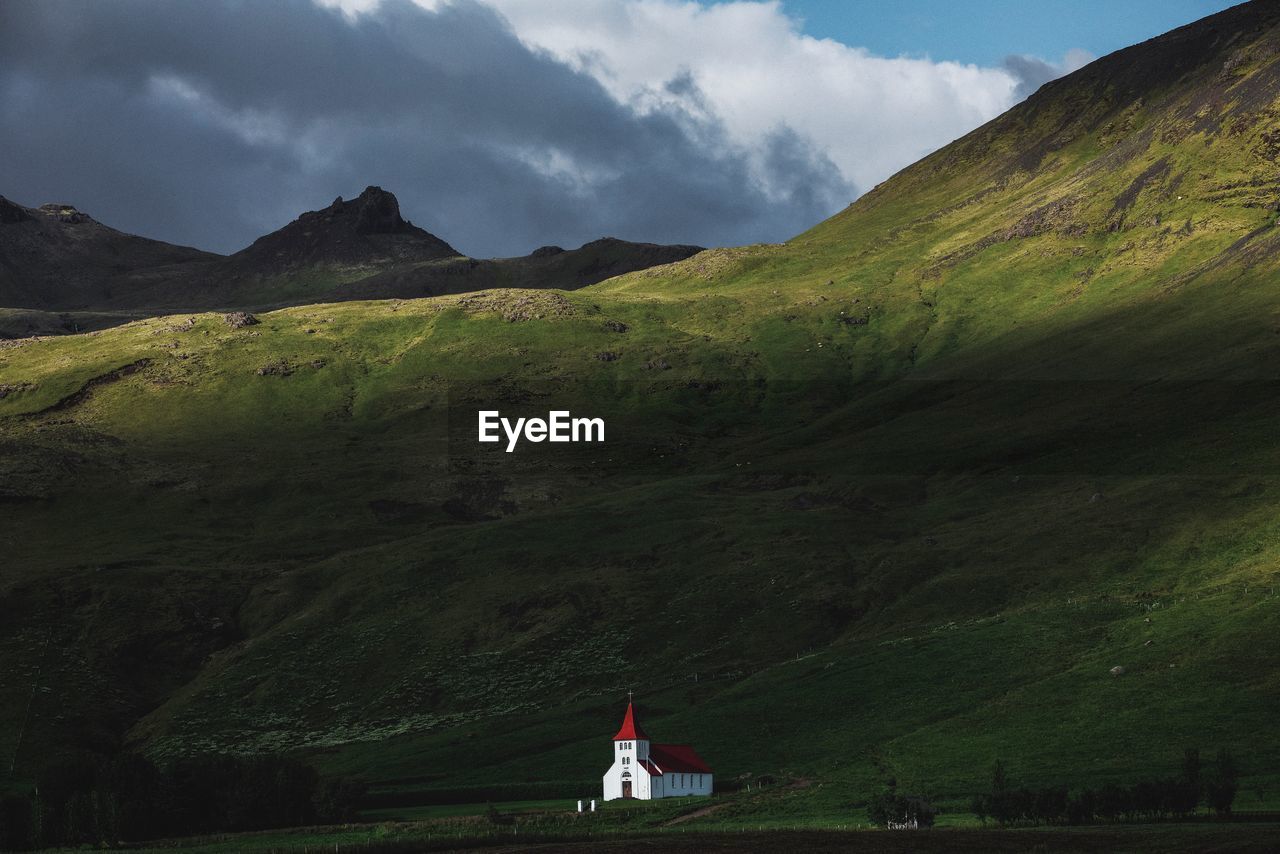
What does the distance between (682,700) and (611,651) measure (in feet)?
78.1

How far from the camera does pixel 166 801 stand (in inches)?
4387

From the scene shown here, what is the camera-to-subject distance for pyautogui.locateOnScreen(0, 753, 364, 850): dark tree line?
105 meters

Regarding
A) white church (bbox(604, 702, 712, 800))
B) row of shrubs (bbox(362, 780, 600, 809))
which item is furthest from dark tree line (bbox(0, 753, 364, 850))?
white church (bbox(604, 702, 712, 800))

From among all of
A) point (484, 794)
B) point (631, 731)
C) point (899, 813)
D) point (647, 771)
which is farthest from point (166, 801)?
point (899, 813)

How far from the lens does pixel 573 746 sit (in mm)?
139875

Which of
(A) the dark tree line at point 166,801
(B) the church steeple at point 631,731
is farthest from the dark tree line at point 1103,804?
(A) the dark tree line at point 166,801

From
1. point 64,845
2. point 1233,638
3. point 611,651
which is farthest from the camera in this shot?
point 611,651

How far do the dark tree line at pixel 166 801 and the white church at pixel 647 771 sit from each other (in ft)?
68.0

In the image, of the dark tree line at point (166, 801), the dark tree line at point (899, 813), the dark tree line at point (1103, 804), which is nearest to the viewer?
the dark tree line at point (1103, 804)

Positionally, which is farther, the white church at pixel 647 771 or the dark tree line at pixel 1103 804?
the white church at pixel 647 771

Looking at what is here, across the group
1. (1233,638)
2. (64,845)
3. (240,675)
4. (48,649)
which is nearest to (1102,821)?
(1233,638)

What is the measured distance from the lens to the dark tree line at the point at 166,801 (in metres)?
105

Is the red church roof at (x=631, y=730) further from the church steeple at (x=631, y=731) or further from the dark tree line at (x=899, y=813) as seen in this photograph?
the dark tree line at (x=899, y=813)

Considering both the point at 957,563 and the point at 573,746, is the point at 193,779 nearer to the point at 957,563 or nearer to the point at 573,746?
the point at 573,746
